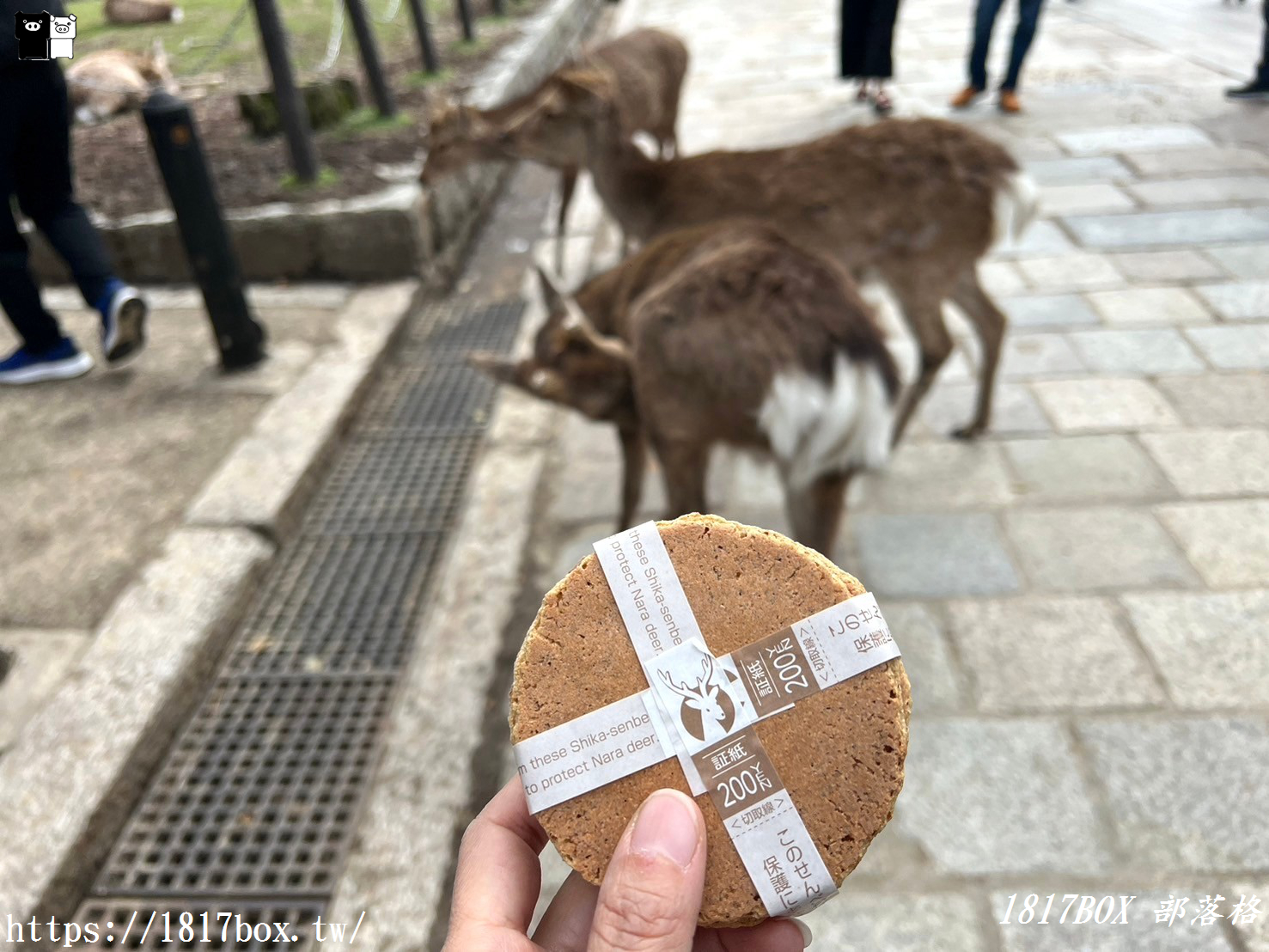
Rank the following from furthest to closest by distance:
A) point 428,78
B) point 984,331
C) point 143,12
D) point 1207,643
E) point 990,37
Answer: point 428,78 → point 143,12 → point 990,37 → point 984,331 → point 1207,643

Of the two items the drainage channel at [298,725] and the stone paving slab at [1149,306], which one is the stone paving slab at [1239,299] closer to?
the stone paving slab at [1149,306]

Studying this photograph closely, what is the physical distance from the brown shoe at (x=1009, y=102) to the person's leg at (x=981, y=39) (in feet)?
0.90

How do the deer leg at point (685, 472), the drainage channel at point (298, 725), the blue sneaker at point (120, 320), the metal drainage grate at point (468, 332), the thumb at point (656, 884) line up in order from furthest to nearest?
1. the metal drainage grate at point (468, 332)
2. the blue sneaker at point (120, 320)
3. the deer leg at point (685, 472)
4. the drainage channel at point (298, 725)
5. the thumb at point (656, 884)

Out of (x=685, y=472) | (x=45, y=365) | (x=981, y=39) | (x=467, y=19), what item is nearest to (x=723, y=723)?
(x=685, y=472)

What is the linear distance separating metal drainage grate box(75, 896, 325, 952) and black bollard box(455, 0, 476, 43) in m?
9.26

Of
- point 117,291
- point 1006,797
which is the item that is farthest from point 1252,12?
point 117,291

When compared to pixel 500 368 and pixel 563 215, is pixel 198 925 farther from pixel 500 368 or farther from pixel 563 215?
pixel 563 215

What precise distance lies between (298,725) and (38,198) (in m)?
3.10

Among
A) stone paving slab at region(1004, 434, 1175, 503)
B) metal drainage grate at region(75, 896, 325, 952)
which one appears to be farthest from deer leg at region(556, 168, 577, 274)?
metal drainage grate at region(75, 896, 325, 952)

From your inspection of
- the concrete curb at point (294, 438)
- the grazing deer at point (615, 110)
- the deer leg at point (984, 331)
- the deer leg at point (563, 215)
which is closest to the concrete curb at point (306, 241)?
the grazing deer at point (615, 110)

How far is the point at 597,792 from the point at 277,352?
392 centimetres

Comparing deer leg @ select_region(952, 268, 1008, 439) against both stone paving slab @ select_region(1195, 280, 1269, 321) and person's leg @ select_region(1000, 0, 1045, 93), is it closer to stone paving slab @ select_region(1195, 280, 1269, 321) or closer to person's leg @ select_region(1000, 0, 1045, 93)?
stone paving slab @ select_region(1195, 280, 1269, 321)

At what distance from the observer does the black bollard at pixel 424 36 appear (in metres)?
7.56

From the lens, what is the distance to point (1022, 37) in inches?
283
